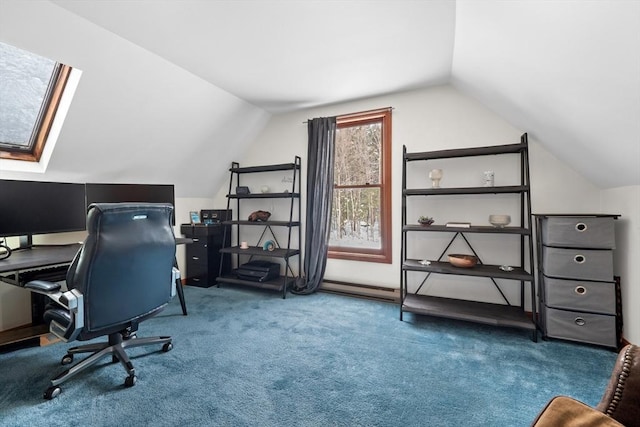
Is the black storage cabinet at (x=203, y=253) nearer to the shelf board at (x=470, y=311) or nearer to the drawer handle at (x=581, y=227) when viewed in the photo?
the shelf board at (x=470, y=311)

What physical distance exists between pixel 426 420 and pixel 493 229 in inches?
66.9

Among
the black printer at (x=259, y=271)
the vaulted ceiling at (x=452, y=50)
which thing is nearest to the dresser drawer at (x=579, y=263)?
the vaulted ceiling at (x=452, y=50)

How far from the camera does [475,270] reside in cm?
252

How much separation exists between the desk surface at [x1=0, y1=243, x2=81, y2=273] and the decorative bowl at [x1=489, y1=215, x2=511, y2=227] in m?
3.43

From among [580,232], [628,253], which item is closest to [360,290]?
[580,232]

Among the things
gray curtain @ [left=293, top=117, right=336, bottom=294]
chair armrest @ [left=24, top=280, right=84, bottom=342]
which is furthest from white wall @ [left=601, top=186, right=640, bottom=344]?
chair armrest @ [left=24, top=280, right=84, bottom=342]

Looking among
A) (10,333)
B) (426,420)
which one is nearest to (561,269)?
(426,420)

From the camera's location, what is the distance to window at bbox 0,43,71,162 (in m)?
2.15

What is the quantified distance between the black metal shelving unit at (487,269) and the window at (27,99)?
3189mm

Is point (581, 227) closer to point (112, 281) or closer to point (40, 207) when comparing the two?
point (112, 281)

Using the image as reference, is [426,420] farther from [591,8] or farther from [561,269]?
[591,8]

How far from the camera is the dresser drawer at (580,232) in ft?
6.80

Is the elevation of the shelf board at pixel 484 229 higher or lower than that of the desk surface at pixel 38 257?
higher

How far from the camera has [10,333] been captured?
2287 millimetres
